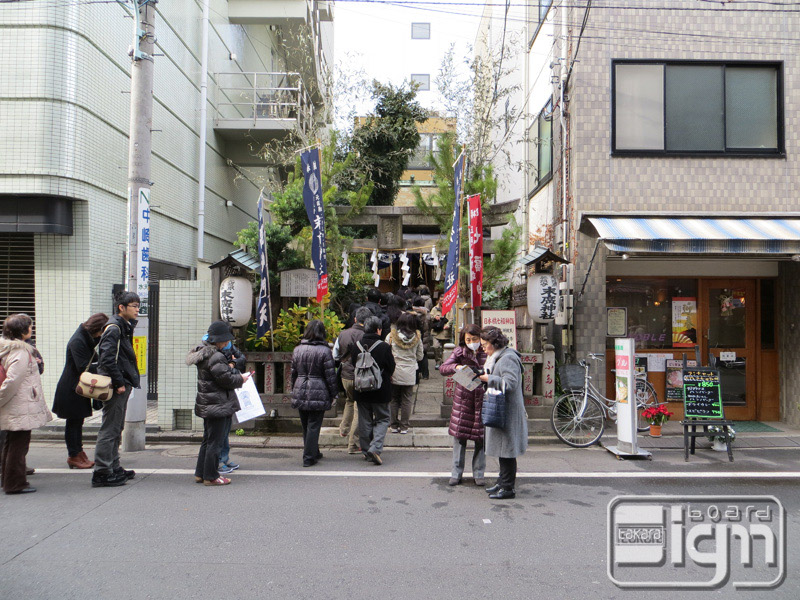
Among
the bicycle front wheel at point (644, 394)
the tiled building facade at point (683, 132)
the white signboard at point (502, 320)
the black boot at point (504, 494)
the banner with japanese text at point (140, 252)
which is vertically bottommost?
the black boot at point (504, 494)

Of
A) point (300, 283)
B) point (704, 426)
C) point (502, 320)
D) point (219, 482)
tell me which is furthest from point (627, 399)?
point (300, 283)

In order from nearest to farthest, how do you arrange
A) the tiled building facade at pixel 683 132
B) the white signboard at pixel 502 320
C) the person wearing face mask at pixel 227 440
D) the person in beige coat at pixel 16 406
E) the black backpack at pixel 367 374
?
1. the person in beige coat at pixel 16 406
2. the person wearing face mask at pixel 227 440
3. the black backpack at pixel 367 374
4. the white signboard at pixel 502 320
5. the tiled building facade at pixel 683 132

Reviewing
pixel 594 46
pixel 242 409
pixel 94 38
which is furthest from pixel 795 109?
pixel 94 38

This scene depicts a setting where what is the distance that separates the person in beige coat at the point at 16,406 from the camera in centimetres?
612

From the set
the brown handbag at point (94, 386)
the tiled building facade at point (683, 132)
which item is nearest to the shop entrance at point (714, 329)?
the tiled building facade at point (683, 132)

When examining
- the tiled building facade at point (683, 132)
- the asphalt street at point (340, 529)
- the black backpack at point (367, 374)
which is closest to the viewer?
the asphalt street at point (340, 529)

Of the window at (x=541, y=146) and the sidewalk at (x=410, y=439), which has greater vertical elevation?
the window at (x=541, y=146)

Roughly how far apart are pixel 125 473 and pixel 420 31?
97.4 ft

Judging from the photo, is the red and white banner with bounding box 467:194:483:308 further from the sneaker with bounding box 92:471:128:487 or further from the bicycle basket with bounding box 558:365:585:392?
the sneaker with bounding box 92:471:128:487

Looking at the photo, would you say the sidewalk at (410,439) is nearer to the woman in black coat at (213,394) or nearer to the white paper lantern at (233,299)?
the white paper lantern at (233,299)

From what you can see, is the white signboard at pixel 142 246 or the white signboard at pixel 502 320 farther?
the white signboard at pixel 502 320

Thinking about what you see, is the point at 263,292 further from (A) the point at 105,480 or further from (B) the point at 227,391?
(A) the point at 105,480

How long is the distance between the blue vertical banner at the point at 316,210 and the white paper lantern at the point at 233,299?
1.24 m

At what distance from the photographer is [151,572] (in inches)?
170
